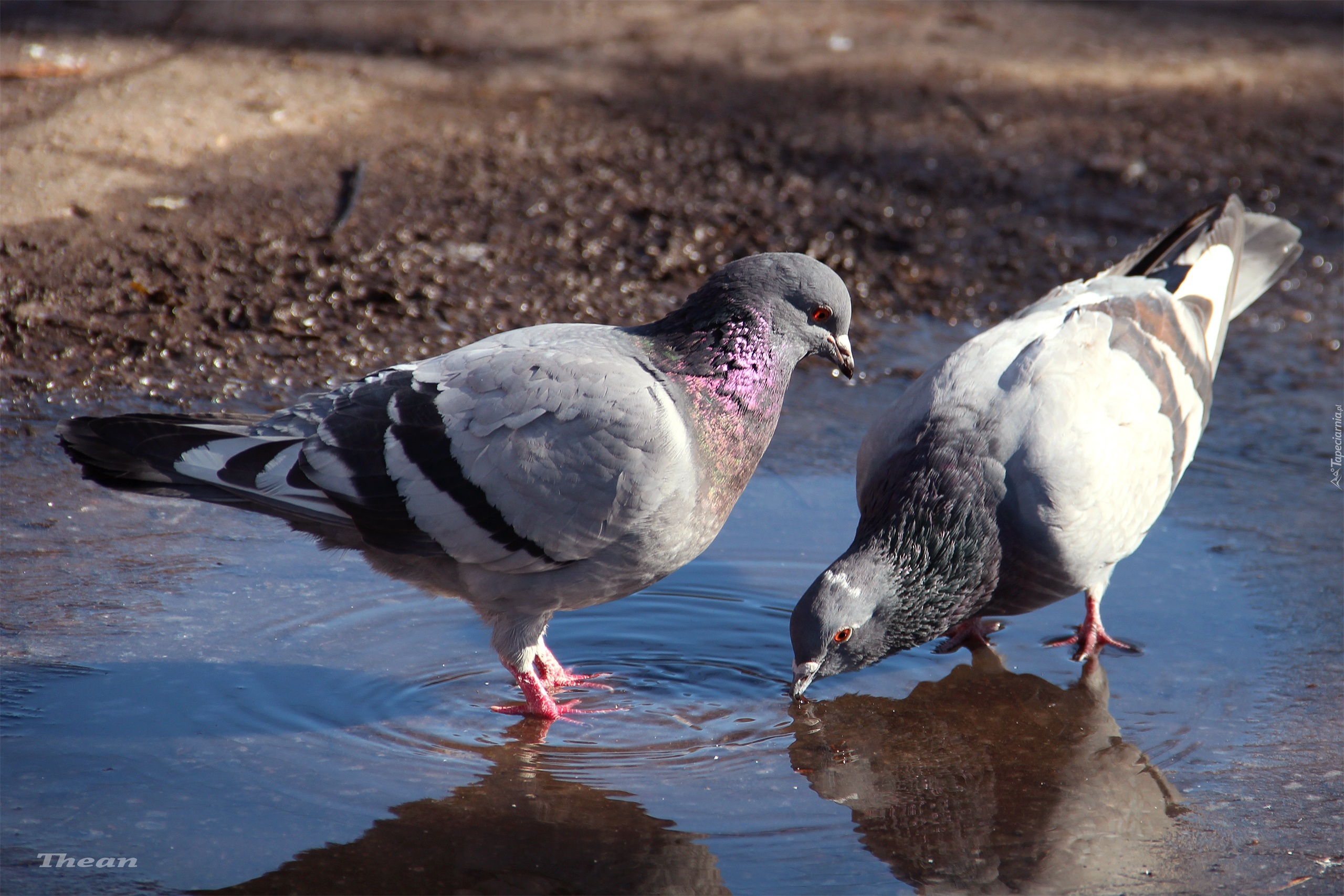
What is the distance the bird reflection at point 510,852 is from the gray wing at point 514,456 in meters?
0.65

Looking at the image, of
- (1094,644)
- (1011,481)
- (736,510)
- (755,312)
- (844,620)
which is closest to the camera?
(755,312)

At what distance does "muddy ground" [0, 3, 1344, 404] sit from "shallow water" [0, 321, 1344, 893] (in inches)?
43.1

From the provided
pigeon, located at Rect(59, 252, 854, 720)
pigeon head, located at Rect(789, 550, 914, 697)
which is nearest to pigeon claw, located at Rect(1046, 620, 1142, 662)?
pigeon head, located at Rect(789, 550, 914, 697)

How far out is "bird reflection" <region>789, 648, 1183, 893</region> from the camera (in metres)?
2.97

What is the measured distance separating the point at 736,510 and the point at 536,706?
139cm

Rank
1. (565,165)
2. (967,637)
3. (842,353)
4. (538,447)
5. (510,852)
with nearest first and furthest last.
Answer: (510,852)
(538,447)
(842,353)
(967,637)
(565,165)

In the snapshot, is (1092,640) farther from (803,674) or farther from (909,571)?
(803,674)

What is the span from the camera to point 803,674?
3584 mm

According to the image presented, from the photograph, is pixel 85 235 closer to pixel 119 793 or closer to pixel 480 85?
pixel 480 85

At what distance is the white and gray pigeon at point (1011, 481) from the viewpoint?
3.67m

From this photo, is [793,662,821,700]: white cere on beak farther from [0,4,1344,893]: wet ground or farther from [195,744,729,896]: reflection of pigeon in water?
[195,744,729,896]: reflection of pigeon in water

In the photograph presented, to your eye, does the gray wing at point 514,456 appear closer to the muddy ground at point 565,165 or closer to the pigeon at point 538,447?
the pigeon at point 538,447

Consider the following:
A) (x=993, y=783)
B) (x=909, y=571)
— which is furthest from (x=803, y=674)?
(x=993, y=783)

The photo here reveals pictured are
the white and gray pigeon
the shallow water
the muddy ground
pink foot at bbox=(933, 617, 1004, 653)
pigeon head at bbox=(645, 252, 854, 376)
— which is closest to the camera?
the shallow water
